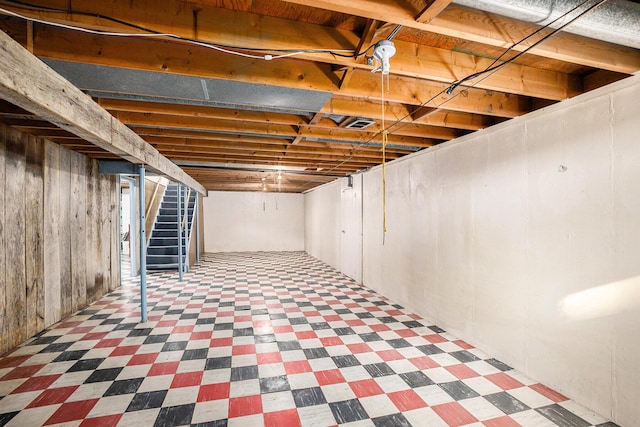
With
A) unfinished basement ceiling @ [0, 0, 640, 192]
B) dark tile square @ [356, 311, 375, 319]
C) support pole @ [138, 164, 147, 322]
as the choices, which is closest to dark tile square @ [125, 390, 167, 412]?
support pole @ [138, 164, 147, 322]

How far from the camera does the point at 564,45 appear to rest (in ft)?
5.78

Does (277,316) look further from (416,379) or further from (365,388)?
(416,379)

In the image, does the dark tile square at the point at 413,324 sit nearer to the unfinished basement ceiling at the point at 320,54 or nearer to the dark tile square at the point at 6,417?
the unfinished basement ceiling at the point at 320,54

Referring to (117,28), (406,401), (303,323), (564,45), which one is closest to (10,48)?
(117,28)

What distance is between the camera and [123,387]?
2410mm

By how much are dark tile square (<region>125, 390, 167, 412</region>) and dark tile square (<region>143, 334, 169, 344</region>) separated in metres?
1.07

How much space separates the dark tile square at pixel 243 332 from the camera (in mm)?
3498

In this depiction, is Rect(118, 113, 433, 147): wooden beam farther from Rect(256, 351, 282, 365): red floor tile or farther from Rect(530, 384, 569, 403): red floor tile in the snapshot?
Rect(530, 384, 569, 403): red floor tile

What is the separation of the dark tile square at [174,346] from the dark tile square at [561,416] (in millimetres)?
3307

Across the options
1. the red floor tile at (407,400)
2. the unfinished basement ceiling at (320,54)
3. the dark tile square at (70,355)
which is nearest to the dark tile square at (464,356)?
the red floor tile at (407,400)

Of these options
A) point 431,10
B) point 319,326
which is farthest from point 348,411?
point 431,10

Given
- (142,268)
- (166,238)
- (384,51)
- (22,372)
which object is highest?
(384,51)

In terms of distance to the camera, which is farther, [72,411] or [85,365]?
[85,365]

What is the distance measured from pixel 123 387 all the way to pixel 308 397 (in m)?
1.55
